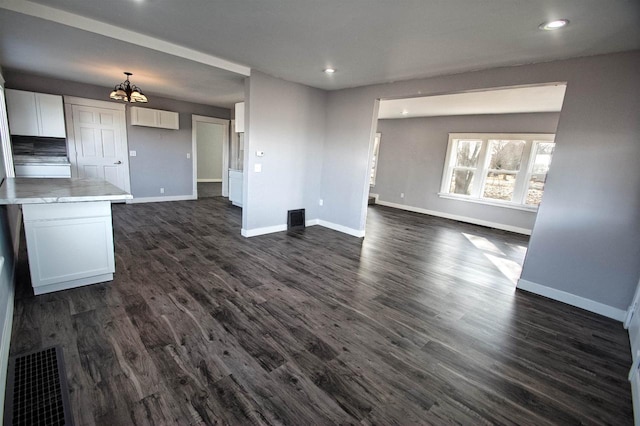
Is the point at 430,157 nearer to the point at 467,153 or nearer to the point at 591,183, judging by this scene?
the point at 467,153

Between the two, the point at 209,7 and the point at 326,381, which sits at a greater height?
the point at 209,7

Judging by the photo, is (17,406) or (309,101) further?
(309,101)

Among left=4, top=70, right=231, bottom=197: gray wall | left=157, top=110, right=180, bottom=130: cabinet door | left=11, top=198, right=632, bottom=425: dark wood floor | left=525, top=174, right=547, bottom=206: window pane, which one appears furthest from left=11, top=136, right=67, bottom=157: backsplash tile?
left=525, top=174, right=547, bottom=206: window pane

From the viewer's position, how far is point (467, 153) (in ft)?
23.1

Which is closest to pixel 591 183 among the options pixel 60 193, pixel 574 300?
pixel 574 300

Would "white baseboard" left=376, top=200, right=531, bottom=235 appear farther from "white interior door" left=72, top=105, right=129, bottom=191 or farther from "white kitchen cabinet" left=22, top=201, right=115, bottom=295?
"white kitchen cabinet" left=22, top=201, right=115, bottom=295

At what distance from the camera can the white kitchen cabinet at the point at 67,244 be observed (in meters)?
2.43

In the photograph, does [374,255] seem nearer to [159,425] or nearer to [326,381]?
[326,381]

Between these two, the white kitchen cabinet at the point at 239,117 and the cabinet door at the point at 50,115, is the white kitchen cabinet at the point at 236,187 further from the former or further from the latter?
the cabinet door at the point at 50,115

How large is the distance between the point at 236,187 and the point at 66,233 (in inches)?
172

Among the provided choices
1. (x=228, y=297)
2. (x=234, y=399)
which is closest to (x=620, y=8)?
(x=234, y=399)

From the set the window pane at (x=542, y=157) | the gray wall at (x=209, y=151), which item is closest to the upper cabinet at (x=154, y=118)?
the gray wall at (x=209, y=151)

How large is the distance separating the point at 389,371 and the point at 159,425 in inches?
53.6

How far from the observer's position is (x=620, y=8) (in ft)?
6.40
